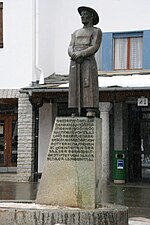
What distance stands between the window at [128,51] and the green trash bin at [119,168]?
10.7ft

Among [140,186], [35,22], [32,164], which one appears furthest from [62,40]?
[140,186]

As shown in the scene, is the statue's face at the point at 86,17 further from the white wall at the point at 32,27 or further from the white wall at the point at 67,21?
the white wall at the point at 67,21

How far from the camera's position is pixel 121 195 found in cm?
1507

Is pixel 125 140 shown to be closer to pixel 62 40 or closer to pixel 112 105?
pixel 112 105

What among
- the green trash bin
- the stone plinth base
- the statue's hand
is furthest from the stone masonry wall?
the stone plinth base

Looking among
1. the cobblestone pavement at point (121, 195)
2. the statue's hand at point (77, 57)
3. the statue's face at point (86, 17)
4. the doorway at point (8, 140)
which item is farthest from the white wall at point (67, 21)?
the statue's hand at point (77, 57)

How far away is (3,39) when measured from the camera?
67.1ft

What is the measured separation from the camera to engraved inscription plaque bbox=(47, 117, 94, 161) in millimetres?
8094

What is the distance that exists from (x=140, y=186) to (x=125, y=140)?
113 inches

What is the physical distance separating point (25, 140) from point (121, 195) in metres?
5.74

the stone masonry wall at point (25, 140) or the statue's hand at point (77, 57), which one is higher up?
the statue's hand at point (77, 57)

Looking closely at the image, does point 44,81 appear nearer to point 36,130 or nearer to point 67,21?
point 36,130

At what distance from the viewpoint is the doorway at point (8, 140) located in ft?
71.0

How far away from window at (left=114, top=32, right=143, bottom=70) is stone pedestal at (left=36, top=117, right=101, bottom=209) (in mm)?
12157
